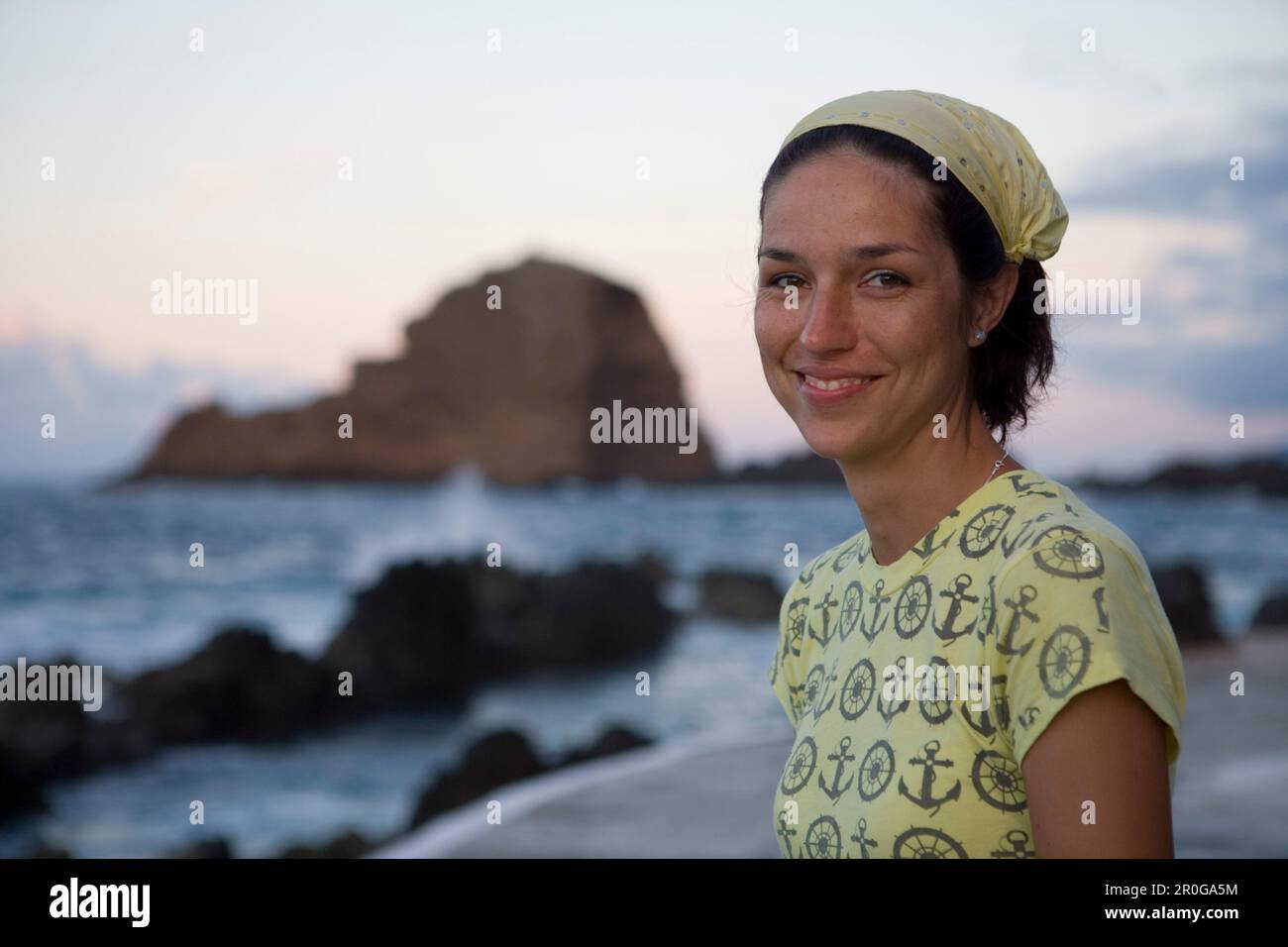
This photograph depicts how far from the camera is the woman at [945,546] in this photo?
3.84 ft

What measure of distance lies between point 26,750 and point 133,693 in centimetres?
123

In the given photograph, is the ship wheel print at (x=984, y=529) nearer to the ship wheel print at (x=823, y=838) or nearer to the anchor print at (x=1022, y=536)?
the anchor print at (x=1022, y=536)

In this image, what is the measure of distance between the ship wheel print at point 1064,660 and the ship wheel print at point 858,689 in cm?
27

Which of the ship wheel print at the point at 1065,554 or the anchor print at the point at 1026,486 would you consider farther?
the anchor print at the point at 1026,486

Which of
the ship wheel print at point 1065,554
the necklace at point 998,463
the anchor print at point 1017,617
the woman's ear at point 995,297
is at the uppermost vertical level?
the woman's ear at point 995,297

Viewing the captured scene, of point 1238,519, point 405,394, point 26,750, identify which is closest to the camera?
point 26,750

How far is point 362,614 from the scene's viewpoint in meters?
15.8

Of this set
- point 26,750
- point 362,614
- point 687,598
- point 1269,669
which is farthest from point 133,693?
point 1269,669

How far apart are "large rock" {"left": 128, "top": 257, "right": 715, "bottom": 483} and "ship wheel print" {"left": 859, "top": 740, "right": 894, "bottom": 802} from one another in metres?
22.0

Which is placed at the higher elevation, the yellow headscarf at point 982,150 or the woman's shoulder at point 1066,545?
the yellow headscarf at point 982,150

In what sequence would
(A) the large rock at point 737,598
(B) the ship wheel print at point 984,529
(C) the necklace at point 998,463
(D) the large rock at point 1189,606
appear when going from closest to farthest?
1. (B) the ship wheel print at point 984,529
2. (C) the necklace at point 998,463
3. (D) the large rock at point 1189,606
4. (A) the large rock at point 737,598

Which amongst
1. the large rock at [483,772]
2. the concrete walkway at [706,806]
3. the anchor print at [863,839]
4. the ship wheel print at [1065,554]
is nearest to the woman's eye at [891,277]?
the ship wheel print at [1065,554]
